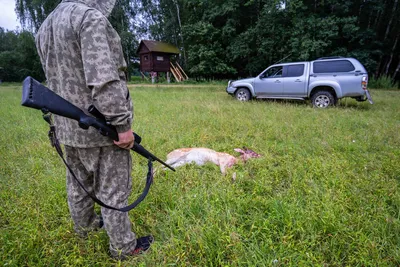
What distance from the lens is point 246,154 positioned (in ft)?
11.0

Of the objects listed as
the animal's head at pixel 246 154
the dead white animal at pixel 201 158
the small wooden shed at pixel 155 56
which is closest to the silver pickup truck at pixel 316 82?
the animal's head at pixel 246 154

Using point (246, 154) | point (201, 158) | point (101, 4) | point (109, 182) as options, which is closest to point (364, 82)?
point (246, 154)

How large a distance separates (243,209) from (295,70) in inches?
281

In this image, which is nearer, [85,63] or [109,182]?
[85,63]

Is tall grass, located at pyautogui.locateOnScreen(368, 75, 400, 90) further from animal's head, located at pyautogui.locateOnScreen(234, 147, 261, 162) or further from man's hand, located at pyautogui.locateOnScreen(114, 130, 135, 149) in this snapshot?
man's hand, located at pyautogui.locateOnScreen(114, 130, 135, 149)

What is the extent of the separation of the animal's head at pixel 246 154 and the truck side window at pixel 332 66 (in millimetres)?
5540

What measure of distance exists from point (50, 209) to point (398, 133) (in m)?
5.73

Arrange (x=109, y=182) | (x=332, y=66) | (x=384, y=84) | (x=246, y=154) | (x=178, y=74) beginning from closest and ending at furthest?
(x=109, y=182) → (x=246, y=154) → (x=332, y=66) → (x=384, y=84) → (x=178, y=74)

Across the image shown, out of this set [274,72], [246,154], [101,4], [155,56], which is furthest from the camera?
[155,56]

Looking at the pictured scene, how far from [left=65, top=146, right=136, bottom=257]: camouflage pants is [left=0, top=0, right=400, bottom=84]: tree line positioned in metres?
15.9

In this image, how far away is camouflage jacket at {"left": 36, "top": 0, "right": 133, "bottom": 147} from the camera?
→ 118 centimetres

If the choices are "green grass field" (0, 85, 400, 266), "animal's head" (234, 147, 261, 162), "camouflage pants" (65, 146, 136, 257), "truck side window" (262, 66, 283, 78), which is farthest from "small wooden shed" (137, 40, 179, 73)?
"camouflage pants" (65, 146, 136, 257)

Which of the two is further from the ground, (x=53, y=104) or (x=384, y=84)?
(x=384, y=84)

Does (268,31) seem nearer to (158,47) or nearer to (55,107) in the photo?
(158,47)
